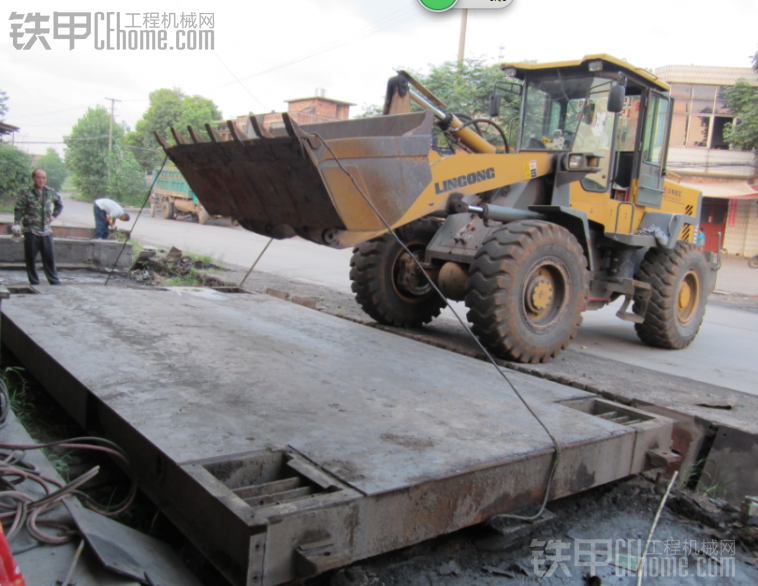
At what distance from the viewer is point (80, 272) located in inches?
441

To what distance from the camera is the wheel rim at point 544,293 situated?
5723 millimetres

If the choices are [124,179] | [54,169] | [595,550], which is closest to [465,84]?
[595,550]

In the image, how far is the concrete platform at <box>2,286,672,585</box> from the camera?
2289 millimetres

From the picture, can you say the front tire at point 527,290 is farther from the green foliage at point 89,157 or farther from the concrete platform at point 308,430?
the green foliage at point 89,157

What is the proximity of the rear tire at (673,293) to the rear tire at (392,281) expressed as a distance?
2.59 meters

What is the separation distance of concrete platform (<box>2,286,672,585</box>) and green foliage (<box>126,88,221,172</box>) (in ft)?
165

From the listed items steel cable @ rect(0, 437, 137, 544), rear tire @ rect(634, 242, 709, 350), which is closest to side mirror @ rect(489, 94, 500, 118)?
rear tire @ rect(634, 242, 709, 350)

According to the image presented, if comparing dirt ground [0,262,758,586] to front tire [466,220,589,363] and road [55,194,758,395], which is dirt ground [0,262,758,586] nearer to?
front tire [466,220,589,363]

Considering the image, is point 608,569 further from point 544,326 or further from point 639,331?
point 639,331

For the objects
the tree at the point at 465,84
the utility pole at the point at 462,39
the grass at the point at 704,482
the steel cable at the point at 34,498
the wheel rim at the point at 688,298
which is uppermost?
the utility pole at the point at 462,39

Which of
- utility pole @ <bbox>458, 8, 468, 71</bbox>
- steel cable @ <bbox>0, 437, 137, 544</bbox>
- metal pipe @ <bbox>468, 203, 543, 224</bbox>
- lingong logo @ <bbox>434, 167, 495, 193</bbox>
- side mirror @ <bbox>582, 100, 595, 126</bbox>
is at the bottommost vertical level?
steel cable @ <bbox>0, 437, 137, 544</bbox>

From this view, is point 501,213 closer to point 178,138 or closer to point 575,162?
point 575,162

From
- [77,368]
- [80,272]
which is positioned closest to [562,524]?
[77,368]

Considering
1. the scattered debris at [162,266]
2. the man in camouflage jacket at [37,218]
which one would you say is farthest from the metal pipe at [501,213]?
the scattered debris at [162,266]
